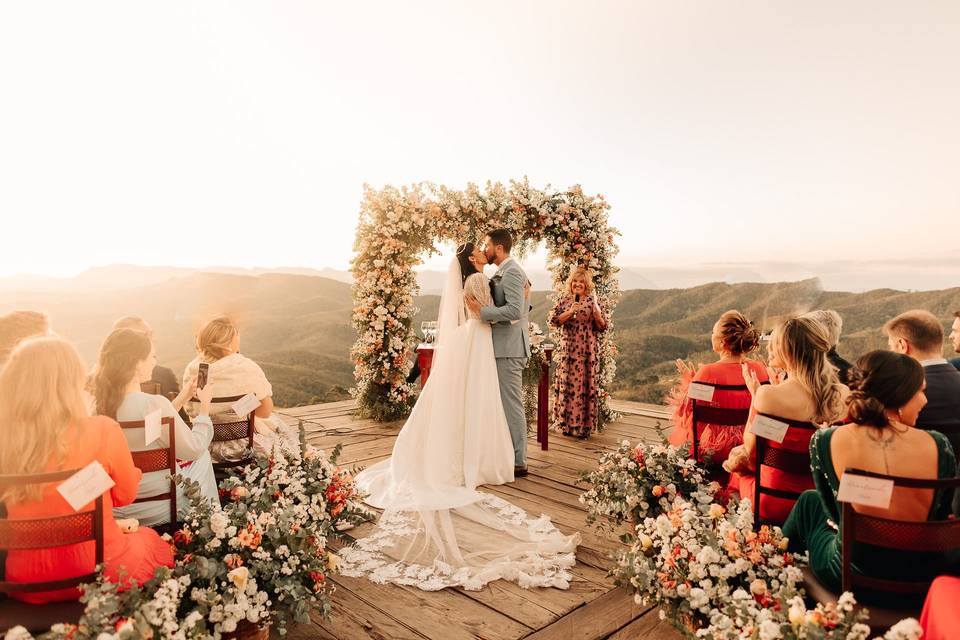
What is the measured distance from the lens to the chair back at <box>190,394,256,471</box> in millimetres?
2805

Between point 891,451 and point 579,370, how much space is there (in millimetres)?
4499

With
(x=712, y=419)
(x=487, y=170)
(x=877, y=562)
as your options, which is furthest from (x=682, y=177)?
(x=877, y=562)

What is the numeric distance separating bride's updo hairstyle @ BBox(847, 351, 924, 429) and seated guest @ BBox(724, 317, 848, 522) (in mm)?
609

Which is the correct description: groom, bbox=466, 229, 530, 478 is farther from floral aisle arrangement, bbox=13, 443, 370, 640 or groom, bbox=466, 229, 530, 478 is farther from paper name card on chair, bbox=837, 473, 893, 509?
paper name card on chair, bbox=837, 473, 893, 509

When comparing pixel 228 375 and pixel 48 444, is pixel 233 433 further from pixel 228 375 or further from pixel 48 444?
pixel 48 444

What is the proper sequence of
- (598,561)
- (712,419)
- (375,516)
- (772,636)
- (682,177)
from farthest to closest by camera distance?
(682,177) < (375,516) < (598,561) < (712,419) < (772,636)

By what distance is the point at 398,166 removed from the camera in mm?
7004

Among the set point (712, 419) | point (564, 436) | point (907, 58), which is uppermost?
point (907, 58)

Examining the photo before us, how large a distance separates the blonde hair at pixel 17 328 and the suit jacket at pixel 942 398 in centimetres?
419

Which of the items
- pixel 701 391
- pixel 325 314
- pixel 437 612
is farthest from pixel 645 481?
pixel 325 314

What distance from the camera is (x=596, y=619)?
2525mm

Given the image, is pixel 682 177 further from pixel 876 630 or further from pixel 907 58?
pixel 876 630

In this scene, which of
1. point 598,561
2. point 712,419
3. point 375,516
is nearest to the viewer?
point 712,419

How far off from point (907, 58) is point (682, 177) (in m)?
2.96
